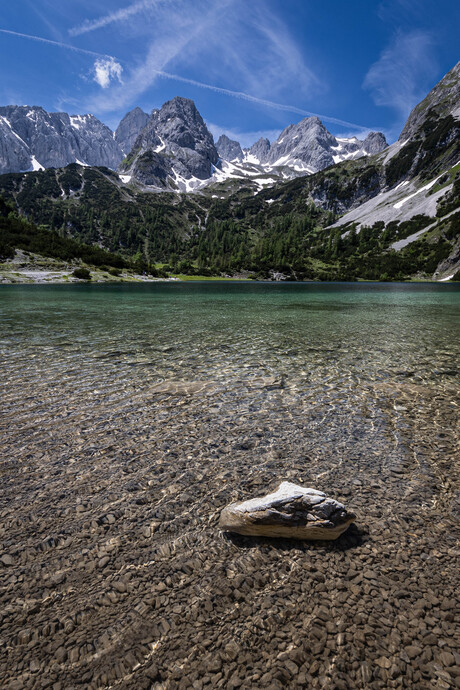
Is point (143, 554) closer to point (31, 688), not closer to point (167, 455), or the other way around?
point (31, 688)

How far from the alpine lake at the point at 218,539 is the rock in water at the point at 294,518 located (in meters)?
0.18

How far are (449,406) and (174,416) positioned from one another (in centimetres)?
1038

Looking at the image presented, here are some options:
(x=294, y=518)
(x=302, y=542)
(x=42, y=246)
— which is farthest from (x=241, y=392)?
(x=42, y=246)

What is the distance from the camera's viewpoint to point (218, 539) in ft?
18.8

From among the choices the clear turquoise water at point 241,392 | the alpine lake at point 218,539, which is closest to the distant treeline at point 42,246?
the clear turquoise water at point 241,392

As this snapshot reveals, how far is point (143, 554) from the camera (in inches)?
211

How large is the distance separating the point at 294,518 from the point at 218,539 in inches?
56.4

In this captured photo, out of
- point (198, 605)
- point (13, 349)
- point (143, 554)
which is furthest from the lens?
point (13, 349)

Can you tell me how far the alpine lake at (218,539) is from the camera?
3.83 meters

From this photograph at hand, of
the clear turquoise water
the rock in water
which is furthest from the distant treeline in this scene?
the rock in water

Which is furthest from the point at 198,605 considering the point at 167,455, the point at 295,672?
the point at 167,455

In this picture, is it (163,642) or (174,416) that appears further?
(174,416)

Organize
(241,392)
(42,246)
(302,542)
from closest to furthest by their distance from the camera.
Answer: (302,542)
(241,392)
(42,246)

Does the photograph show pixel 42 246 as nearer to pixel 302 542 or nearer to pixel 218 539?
pixel 218 539
